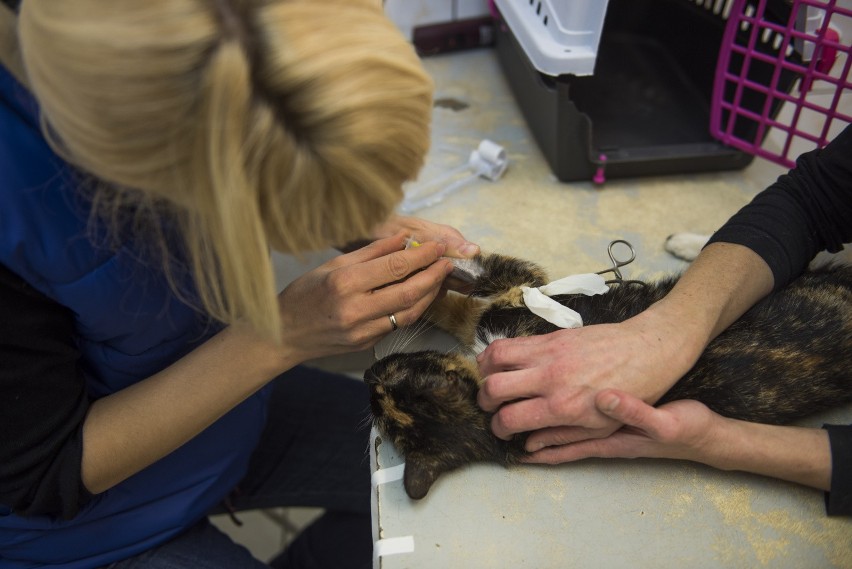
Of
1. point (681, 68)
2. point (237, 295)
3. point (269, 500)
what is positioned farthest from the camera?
point (681, 68)

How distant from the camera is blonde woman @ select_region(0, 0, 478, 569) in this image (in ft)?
1.61

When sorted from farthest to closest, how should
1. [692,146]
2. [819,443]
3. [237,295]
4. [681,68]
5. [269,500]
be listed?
[681,68] → [692,146] → [269,500] → [819,443] → [237,295]

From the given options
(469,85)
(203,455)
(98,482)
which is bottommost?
(203,455)

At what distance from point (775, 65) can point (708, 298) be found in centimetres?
63

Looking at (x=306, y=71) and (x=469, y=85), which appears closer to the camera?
(x=306, y=71)

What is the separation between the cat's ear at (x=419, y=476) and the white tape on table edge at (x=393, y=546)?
0.18 feet

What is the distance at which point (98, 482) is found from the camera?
810 millimetres

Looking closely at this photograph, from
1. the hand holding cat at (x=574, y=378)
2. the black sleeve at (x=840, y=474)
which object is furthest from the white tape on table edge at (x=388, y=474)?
the black sleeve at (x=840, y=474)

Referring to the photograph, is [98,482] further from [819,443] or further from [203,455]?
[819,443]

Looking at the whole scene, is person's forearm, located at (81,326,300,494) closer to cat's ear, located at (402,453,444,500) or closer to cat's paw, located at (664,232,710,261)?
cat's ear, located at (402,453,444,500)

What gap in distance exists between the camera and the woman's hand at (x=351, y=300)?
825 mm

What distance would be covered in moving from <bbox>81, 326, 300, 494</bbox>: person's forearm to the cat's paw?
2.73ft

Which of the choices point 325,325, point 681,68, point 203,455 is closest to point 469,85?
point 681,68

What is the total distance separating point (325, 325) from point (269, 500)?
587 millimetres
